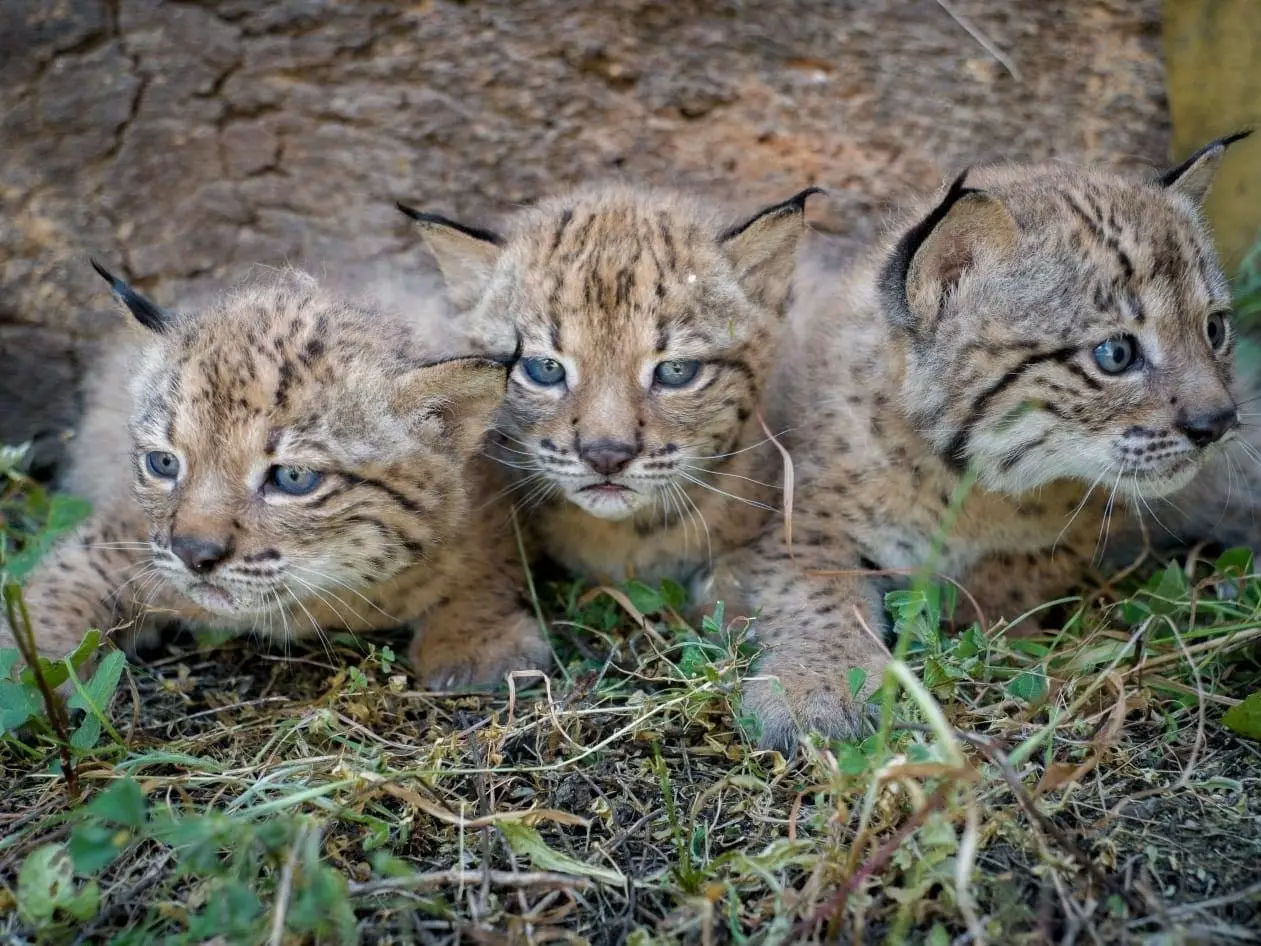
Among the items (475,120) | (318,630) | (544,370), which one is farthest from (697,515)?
(475,120)

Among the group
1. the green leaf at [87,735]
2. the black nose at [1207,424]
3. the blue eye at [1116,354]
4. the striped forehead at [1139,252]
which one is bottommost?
the green leaf at [87,735]

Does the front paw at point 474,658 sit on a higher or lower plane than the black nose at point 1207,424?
lower

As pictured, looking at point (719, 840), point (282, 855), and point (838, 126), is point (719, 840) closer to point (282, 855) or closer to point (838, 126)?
point (282, 855)

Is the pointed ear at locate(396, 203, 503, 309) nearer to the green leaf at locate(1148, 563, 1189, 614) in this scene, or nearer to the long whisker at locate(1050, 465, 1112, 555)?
the long whisker at locate(1050, 465, 1112, 555)

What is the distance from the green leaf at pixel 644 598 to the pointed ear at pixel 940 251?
4.30ft

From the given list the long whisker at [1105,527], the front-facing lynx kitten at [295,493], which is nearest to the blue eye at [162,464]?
the front-facing lynx kitten at [295,493]

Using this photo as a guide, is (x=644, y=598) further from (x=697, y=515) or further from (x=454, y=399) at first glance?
(x=454, y=399)

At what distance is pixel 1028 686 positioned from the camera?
3625mm

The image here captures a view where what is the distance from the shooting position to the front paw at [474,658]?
404cm

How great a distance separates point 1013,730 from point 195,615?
2.74 m

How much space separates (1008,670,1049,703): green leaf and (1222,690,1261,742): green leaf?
52cm

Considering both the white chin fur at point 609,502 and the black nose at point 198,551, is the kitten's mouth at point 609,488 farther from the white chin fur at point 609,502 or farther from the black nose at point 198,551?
the black nose at point 198,551

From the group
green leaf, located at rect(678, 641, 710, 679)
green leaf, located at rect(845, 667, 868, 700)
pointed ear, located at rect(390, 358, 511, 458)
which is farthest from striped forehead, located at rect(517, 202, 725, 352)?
green leaf, located at rect(845, 667, 868, 700)

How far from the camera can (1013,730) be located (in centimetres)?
341
